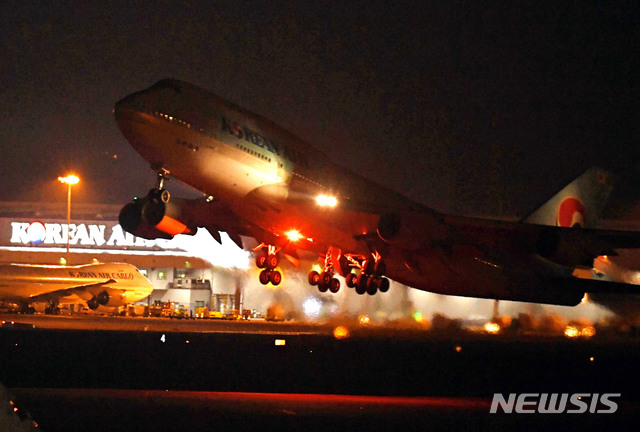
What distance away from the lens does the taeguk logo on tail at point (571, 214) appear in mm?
33781

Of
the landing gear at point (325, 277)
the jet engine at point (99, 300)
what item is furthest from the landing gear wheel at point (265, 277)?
the jet engine at point (99, 300)

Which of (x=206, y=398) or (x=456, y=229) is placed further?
(x=456, y=229)

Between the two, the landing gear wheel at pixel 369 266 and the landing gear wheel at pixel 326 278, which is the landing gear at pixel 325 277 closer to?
the landing gear wheel at pixel 326 278

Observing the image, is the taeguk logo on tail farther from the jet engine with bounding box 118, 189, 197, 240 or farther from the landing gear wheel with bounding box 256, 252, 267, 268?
the jet engine with bounding box 118, 189, 197, 240

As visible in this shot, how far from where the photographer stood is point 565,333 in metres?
37.2

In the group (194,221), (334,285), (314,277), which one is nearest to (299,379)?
(314,277)

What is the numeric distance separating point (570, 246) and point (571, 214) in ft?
25.8

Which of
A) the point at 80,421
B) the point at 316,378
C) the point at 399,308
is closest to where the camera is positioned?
the point at 80,421

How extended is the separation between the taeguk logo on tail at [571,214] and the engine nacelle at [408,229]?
9.59 metres

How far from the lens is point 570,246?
26.5 m

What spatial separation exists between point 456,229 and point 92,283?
41.9 metres

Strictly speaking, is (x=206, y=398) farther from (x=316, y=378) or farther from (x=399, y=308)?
(x=399, y=308)

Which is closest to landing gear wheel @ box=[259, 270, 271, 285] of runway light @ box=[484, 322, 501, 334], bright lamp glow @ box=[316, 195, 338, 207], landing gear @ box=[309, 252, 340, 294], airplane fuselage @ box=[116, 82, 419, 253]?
landing gear @ box=[309, 252, 340, 294]

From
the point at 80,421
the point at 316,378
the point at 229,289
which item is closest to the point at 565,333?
the point at 316,378
